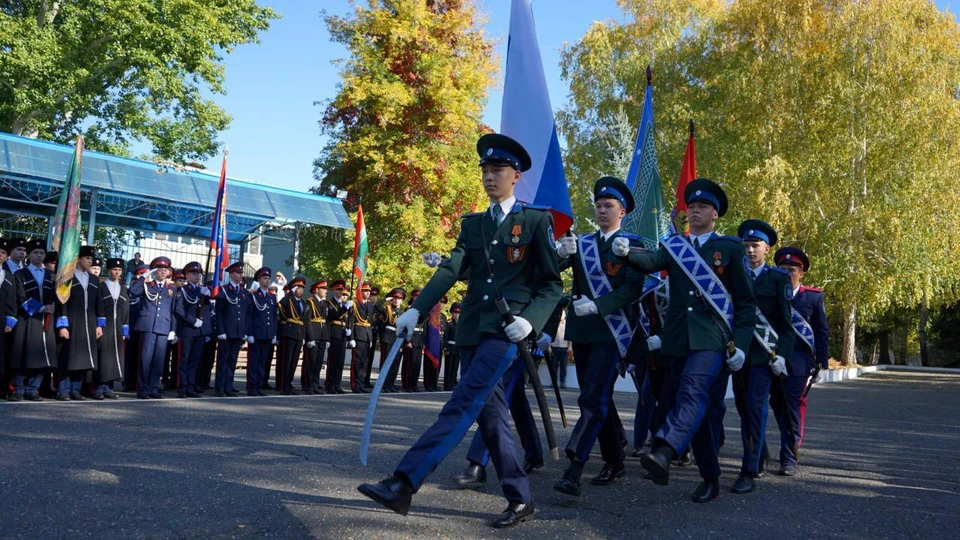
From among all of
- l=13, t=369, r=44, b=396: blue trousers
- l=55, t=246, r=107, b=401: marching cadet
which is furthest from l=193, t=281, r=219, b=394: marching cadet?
l=13, t=369, r=44, b=396: blue trousers

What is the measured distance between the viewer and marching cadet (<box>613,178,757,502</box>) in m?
5.51

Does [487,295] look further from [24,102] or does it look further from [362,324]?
[24,102]

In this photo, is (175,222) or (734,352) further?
(175,222)

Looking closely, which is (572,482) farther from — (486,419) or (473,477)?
(486,419)

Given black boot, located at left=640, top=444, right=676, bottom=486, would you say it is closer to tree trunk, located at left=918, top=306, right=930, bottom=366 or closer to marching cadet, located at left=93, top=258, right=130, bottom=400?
marching cadet, located at left=93, top=258, right=130, bottom=400

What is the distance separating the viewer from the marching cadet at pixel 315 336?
1438 cm

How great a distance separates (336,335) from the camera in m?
15.1

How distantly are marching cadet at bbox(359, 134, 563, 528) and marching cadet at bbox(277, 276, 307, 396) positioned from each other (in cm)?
930

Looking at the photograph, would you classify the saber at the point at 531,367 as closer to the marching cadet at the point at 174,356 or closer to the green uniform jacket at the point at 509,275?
the green uniform jacket at the point at 509,275

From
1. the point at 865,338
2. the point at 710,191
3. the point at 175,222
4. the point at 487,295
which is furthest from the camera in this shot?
the point at 865,338

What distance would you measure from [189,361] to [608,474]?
7.98 metres

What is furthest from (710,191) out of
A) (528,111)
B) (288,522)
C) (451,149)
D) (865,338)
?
(865,338)

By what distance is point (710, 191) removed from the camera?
19.9ft

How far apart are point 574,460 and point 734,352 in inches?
48.7
